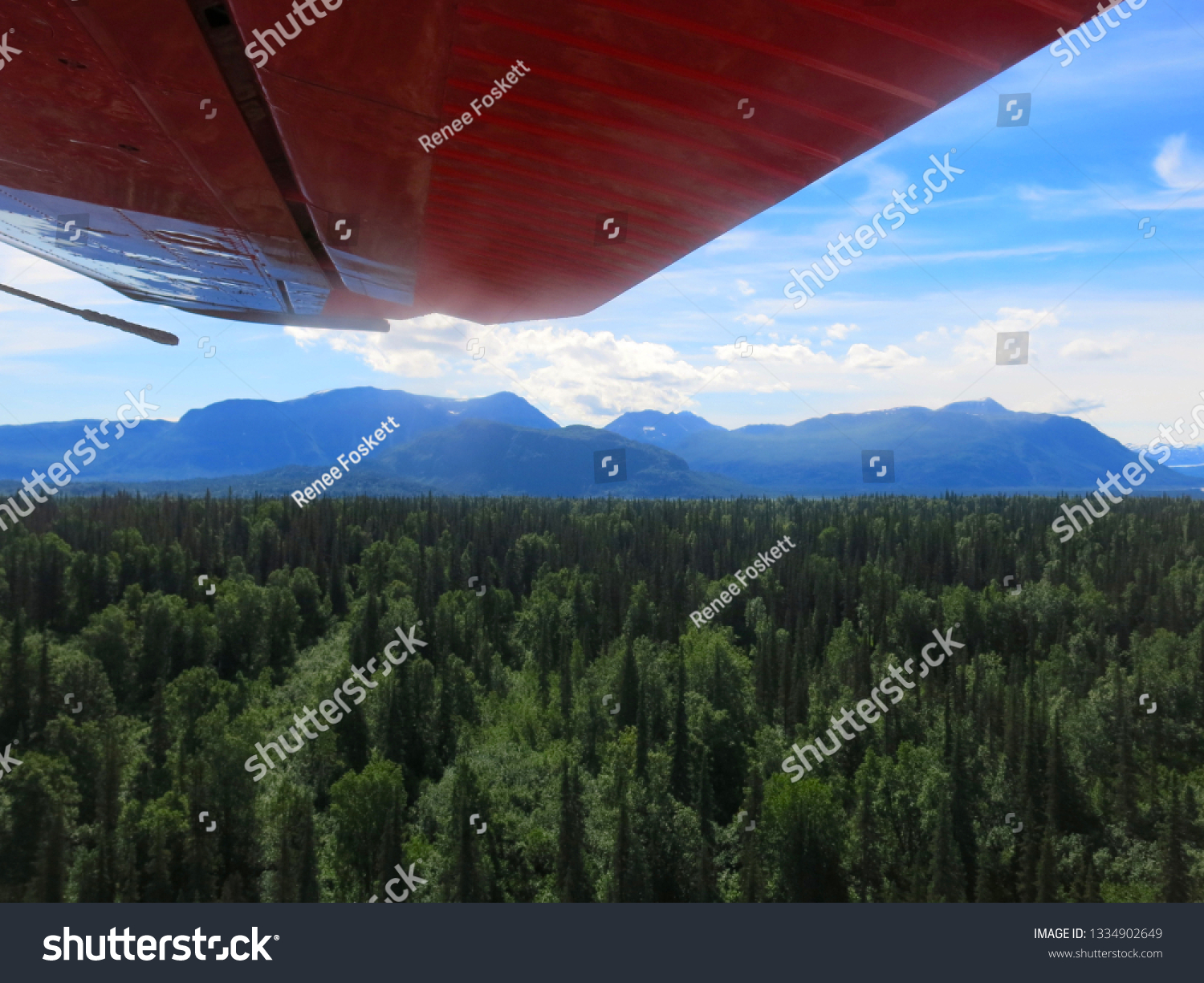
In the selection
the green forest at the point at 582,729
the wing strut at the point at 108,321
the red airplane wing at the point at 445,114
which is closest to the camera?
the red airplane wing at the point at 445,114

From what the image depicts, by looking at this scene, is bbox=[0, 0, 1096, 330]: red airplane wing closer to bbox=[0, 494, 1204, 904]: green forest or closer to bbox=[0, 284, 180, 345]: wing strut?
bbox=[0, 284, 180, 345]: wing strut

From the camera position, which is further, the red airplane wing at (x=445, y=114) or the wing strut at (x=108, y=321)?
the wing strut at (x=108, y=321)

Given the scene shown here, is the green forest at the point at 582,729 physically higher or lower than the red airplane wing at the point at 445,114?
lower

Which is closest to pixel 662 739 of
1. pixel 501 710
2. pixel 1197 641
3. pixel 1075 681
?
pixel 501 710

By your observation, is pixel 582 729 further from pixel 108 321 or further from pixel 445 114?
pixel 445 114

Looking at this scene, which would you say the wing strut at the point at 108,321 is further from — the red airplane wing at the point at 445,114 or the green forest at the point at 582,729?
the green forest at the point at 582,729

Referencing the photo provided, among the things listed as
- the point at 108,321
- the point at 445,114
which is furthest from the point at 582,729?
the point at 445,114

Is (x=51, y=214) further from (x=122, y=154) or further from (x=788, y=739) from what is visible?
(x=788, y=739)

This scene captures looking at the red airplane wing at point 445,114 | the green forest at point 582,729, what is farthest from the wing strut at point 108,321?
the green forest at point 582,729

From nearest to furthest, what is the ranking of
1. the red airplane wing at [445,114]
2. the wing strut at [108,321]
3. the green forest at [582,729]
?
the red airplane wing at [445,114] < the wing strut at [108,321] < the green forest at [582,729]
